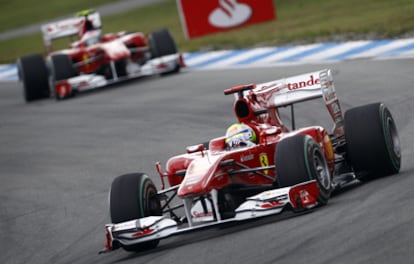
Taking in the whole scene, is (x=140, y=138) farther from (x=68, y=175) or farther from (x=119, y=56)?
(x=119, y=56)

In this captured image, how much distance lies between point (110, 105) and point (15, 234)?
325 inches

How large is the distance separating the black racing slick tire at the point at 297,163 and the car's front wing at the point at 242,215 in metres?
0.13

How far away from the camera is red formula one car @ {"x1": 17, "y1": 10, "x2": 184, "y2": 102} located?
20562 mm

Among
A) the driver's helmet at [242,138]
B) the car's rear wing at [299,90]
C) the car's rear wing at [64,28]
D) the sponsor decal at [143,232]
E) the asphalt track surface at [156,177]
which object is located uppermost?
the car's rear wing at [64,28]

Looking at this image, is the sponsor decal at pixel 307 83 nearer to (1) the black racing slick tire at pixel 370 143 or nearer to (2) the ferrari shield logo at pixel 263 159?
(1) the black racing slick tire at pixel 370 143

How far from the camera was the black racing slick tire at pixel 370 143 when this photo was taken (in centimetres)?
962

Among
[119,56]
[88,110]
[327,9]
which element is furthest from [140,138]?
[327,9]

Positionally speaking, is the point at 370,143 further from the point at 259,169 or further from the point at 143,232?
the point at 143,232

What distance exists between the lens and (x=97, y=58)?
69.1 ft

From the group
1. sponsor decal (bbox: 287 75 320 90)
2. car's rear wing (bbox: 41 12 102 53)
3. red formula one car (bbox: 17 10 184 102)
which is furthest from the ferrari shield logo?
car's rear wing (bbox: 41 12 102 53)

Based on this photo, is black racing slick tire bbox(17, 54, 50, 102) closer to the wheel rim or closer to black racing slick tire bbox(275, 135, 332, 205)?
the wheel rim

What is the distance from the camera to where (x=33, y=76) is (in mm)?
21312

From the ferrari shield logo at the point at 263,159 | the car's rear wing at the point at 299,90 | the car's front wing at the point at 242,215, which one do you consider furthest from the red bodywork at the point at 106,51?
the car's front wing at the point at 242,215

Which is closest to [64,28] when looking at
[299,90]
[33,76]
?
[33,76]
